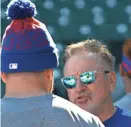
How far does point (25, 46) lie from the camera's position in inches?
83.7

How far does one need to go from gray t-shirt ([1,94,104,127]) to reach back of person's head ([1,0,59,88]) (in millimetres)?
123

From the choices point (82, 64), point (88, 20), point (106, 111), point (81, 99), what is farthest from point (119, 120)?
point (88, 20)

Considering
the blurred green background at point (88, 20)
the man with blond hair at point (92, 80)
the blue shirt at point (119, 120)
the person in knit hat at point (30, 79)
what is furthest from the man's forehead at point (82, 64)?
the blurred green background at point (88, 20)

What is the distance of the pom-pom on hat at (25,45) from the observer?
2115 mm

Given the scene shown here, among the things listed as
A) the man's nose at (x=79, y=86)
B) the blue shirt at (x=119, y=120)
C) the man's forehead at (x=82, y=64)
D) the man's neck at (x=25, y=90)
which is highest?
the man's neck at (x=25, y=90)

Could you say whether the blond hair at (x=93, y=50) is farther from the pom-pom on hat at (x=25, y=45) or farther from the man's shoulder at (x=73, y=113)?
the man's shoulder at (x=73, y=113)

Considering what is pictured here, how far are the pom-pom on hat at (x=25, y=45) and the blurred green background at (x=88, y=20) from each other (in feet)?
9.24

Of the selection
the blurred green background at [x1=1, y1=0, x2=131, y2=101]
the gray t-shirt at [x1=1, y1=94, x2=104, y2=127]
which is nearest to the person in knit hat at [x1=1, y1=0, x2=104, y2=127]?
the gray t-shirt at [x1=1, y1=94, x2=104, y2=127]

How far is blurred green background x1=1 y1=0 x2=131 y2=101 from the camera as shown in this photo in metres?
5.04

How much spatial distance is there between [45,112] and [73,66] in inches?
40.7

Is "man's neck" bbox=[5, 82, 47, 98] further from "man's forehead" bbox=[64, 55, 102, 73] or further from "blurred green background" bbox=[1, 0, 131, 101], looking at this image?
"blurred green background" bbox=[1, 0, 131, 101]

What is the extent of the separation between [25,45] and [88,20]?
3.03m

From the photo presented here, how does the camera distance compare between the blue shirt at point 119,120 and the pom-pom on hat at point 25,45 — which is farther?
the blue shirt at point 119,120

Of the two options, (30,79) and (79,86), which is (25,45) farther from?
(79,86)
